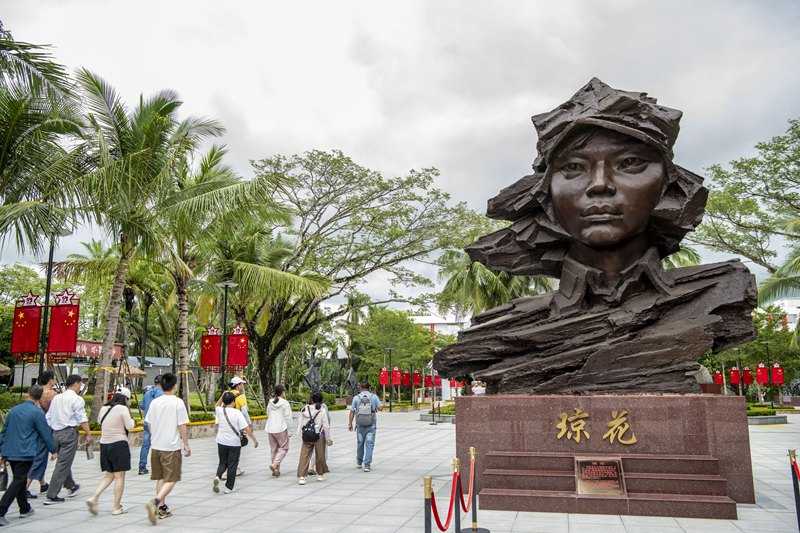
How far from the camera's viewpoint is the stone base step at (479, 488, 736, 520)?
249 inches

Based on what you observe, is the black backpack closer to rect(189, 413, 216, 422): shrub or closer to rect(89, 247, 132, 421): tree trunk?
rect(89, 247, 132, 421): tree trunk

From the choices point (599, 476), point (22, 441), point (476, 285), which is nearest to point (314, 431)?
point (22, 441)

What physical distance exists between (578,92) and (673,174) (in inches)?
72.5

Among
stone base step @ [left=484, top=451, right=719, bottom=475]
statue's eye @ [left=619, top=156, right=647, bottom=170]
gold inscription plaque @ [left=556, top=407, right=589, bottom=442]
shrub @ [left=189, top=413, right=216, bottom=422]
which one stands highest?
statue's eye @ [left=619, top=156, right=647, bottom=170]

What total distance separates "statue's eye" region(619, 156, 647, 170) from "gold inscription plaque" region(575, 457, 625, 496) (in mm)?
3786

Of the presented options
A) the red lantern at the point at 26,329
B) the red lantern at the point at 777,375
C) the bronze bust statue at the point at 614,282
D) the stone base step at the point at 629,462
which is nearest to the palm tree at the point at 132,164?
the red lantern at the point at 26,329

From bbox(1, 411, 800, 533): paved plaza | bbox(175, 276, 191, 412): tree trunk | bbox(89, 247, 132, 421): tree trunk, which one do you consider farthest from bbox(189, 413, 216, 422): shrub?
bbox(1, 411, 800, 533): paved plaza

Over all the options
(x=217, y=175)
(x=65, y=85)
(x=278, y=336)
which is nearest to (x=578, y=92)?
(x=65, y=85)

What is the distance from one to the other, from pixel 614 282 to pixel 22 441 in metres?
7.66

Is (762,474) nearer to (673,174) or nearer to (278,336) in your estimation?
(673,174)

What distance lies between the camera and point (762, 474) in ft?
31.4

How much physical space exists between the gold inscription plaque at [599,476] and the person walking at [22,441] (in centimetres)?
609

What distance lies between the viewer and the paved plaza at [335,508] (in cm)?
614

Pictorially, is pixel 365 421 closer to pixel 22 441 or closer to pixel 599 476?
pixel 599 476
